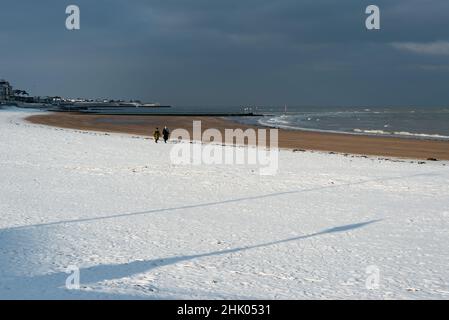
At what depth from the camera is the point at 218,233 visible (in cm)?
969

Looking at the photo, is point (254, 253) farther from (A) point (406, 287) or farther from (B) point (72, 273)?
(B) point (72, 273)

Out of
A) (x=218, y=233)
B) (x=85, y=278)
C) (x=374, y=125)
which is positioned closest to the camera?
(x=85, y=278)

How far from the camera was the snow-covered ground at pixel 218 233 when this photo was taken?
22.4ft

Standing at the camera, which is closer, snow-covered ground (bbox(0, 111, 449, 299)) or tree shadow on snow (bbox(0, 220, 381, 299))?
tree shadow on snow (bbox(0, 220, 381, 299))

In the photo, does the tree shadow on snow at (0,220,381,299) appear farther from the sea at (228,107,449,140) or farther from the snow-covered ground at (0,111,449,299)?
the sea at (228,107,449,140)

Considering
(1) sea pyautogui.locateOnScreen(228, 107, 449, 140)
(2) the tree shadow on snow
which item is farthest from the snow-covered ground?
(1) sea pyautogui.locateOnScreen(228, 107, 449, 140)

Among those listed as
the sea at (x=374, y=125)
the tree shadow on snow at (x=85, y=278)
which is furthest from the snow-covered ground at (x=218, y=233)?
the sea at (x=374, y=125)

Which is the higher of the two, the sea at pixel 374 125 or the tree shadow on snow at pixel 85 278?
the sea at pixel 374 125

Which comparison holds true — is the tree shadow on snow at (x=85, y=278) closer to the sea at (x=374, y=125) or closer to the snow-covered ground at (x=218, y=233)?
the snow-covered ground at (x=218, y=233)

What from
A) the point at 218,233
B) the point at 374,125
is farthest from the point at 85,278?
the point at 374,125

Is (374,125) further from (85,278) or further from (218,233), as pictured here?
(85,278)

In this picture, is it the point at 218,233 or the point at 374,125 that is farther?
the point at 374,125

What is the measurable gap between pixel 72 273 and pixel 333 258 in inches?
176

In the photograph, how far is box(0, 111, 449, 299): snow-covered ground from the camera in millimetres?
6816
